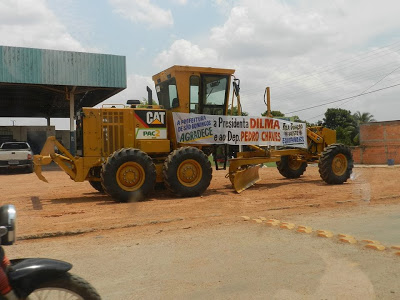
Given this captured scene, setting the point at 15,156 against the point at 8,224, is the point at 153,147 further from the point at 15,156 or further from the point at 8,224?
the point at 15,156

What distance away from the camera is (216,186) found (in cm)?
1322

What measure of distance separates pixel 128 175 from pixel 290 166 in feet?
23.1

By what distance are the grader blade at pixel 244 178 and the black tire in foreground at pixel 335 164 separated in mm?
2053

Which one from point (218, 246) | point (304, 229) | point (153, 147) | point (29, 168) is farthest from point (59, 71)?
point (218, 246)

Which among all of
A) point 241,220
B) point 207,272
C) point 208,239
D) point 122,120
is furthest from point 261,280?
point 122,120

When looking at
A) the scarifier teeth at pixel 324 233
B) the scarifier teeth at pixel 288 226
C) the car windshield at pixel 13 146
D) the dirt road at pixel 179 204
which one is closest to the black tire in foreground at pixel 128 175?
the dirt road at pixel 179 204

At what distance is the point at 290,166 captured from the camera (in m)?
14.9

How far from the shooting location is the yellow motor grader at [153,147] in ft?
32.7

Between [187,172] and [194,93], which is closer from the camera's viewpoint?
[187,172]

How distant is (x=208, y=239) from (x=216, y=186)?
712cm

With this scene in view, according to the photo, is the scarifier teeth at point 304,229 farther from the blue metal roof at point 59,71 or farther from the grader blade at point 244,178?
the blue metal roof at point 59,71

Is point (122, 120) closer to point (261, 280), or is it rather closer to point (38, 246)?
point (38, 246)

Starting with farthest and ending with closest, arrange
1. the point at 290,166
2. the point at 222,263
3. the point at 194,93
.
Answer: the point at 290,166
the point at 194,93
the point at 222,263

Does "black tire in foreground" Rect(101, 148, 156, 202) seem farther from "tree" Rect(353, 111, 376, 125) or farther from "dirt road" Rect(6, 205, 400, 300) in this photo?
"tree" Rect(353, 111, 376, 125)
